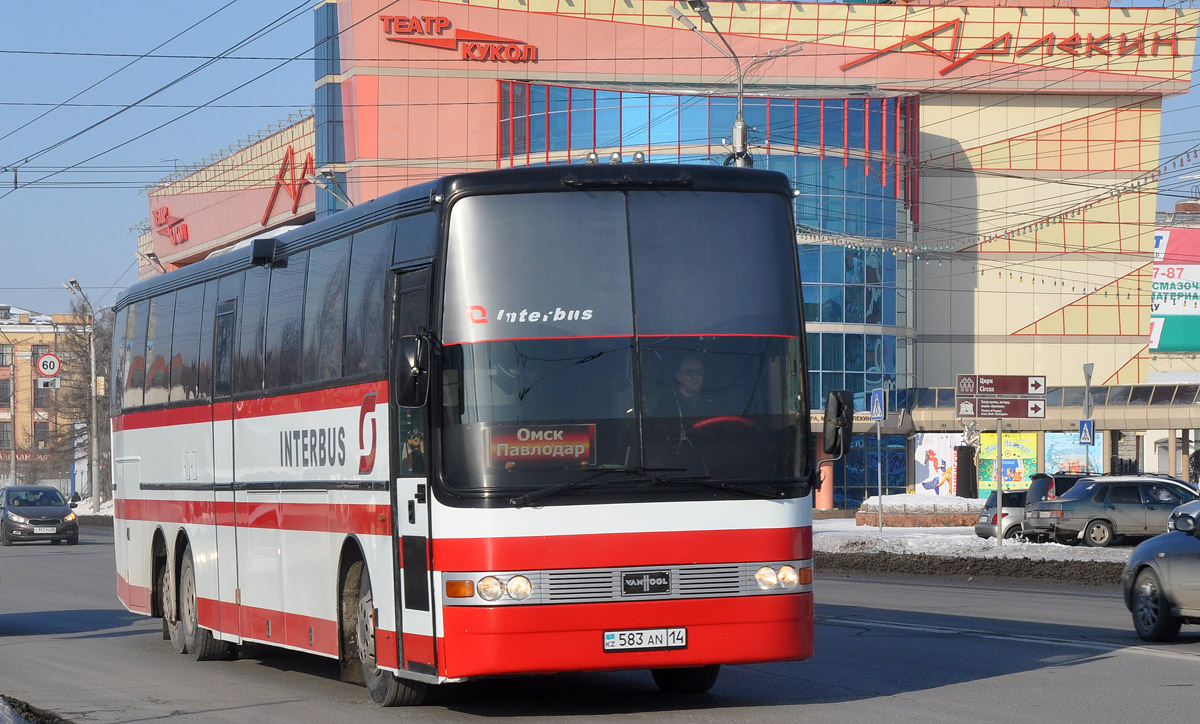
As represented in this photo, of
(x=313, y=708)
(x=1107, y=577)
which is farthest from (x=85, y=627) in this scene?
(x=1107, y=577)

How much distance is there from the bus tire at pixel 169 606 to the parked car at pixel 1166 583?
8679mm

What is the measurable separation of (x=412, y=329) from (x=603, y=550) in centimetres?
181

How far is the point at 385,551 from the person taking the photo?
34.2ft

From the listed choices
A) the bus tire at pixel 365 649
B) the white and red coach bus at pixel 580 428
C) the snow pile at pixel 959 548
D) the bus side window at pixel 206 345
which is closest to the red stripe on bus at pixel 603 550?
the white and red coach bus at pixel 580 428

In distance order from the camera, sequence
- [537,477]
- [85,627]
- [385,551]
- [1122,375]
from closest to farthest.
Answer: [537,477], [385,551], [85,627], [1122,375]

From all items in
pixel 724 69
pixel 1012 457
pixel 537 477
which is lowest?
pixel 1012 457

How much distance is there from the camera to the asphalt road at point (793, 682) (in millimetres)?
A: 10234

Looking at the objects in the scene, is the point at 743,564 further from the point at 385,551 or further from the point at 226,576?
the point at 226,576

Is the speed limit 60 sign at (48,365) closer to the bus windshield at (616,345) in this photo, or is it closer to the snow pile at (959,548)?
the snow pile at (959,548)

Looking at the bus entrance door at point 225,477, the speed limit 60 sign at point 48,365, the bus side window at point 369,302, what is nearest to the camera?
the bus side window at point 369,302

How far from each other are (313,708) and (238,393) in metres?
3.31

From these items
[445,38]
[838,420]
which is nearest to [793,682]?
A: [838,420]

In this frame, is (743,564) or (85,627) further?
(85,627)

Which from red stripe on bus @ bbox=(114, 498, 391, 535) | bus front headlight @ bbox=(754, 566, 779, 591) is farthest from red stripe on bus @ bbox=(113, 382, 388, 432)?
bus front headlight @ bbox=(754, 566, 779, 591)
